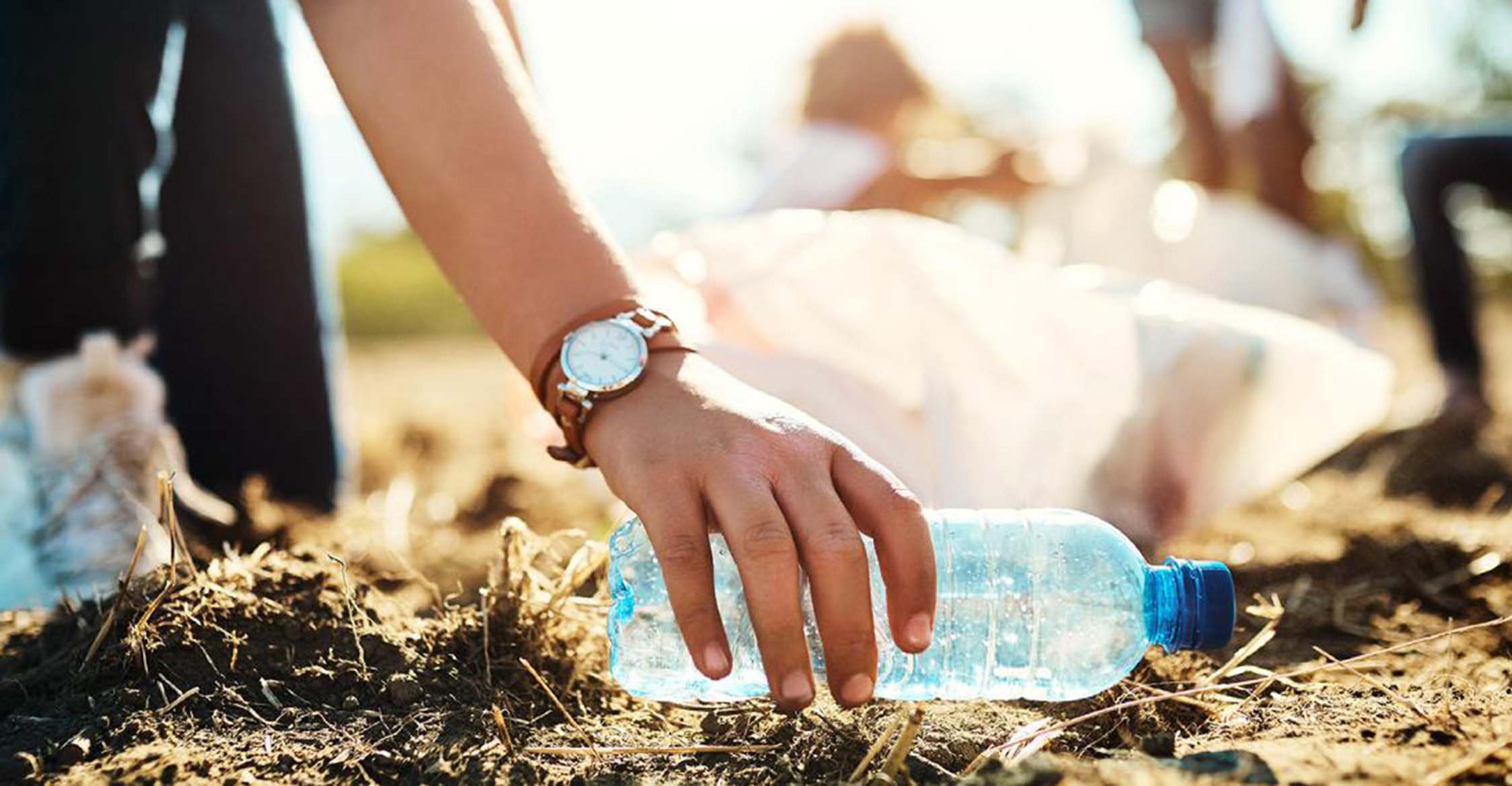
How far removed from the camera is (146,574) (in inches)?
55.0

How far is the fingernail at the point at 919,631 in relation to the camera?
1022 millimetres

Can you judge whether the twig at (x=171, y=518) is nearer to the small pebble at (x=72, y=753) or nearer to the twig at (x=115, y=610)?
the twig at (x=115, y=610)

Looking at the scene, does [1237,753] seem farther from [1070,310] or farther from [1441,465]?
[1441,465]

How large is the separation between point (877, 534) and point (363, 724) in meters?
0.63

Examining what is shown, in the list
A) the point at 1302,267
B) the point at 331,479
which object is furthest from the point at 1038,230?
the point at 331,479

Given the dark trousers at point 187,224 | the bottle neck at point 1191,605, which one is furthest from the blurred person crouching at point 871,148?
the bottle neck at point 1191,605

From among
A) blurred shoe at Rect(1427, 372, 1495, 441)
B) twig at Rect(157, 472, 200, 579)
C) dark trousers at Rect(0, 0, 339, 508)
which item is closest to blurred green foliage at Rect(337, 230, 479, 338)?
dark trousers at Rect(0, 0, 339, 508)

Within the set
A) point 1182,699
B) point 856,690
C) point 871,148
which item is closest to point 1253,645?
point 1182,699

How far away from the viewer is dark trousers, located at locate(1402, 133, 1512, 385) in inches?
154

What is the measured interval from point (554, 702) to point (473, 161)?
0.65 meters

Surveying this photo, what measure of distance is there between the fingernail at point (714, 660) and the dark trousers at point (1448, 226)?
3.84 meters

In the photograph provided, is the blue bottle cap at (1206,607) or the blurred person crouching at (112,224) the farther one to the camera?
the blurred person crouching at (112,224)

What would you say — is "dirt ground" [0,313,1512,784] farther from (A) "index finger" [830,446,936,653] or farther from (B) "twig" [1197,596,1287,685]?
(A) "index finger" [830,446,936,653]

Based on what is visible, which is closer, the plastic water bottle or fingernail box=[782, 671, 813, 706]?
fingernail box=[782, 671, 813, 706]
